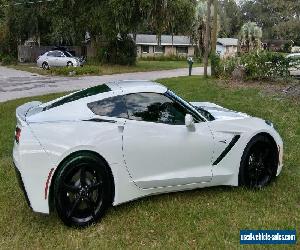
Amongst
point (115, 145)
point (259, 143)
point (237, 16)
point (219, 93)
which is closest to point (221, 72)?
point (219, 93)

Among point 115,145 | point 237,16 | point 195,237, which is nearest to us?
point 195,237

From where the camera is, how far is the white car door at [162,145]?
466 cm

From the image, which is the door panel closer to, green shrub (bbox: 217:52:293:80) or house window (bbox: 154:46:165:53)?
green shrub (bbox: 217:52:293:80)

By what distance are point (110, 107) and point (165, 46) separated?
197 ft

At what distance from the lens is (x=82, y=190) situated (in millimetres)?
4418

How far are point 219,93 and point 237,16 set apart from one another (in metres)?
82.8

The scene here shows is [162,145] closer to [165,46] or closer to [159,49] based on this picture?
[165,46]

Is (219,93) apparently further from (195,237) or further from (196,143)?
(195,237)

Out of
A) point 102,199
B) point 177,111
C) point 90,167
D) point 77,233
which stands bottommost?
point 77,233

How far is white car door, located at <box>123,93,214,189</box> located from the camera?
15.3 feet

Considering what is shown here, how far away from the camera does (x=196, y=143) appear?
4.98 metres

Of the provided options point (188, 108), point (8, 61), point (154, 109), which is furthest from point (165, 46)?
point (154, 109)

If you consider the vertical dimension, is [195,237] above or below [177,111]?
below

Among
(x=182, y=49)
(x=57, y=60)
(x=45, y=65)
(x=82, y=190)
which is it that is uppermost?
(x=182, y=49)
